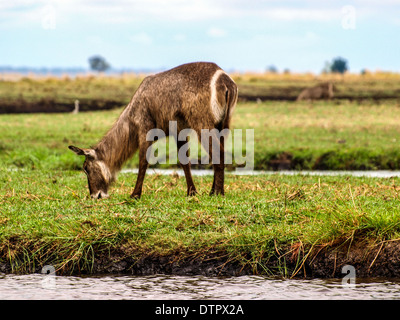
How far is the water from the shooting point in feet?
20.0

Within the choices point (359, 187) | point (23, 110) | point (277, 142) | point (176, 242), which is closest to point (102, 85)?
point (23, 110)

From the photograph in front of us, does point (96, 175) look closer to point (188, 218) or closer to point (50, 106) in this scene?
point (188, 218)

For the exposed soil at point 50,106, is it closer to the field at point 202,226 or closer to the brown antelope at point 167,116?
the field at point 202,226

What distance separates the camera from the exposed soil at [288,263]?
6.59 meters

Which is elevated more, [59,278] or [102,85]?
[102,85]

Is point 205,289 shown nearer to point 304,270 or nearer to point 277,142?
point 304,270

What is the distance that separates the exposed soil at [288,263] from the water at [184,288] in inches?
4.7

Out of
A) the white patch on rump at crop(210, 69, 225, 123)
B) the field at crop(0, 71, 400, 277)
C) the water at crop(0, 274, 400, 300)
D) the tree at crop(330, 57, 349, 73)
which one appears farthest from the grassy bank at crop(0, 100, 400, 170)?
the tree at crop(330, 57, 349, 73)

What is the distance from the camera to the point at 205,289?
20.5 feet

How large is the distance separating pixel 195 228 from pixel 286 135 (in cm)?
1119

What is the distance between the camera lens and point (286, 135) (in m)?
18.1

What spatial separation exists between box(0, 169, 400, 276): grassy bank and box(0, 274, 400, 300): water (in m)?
0.23

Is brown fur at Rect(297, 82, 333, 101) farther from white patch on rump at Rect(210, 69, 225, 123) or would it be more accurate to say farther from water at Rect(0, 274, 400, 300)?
water at Rect(0, 274, 400, 300)
